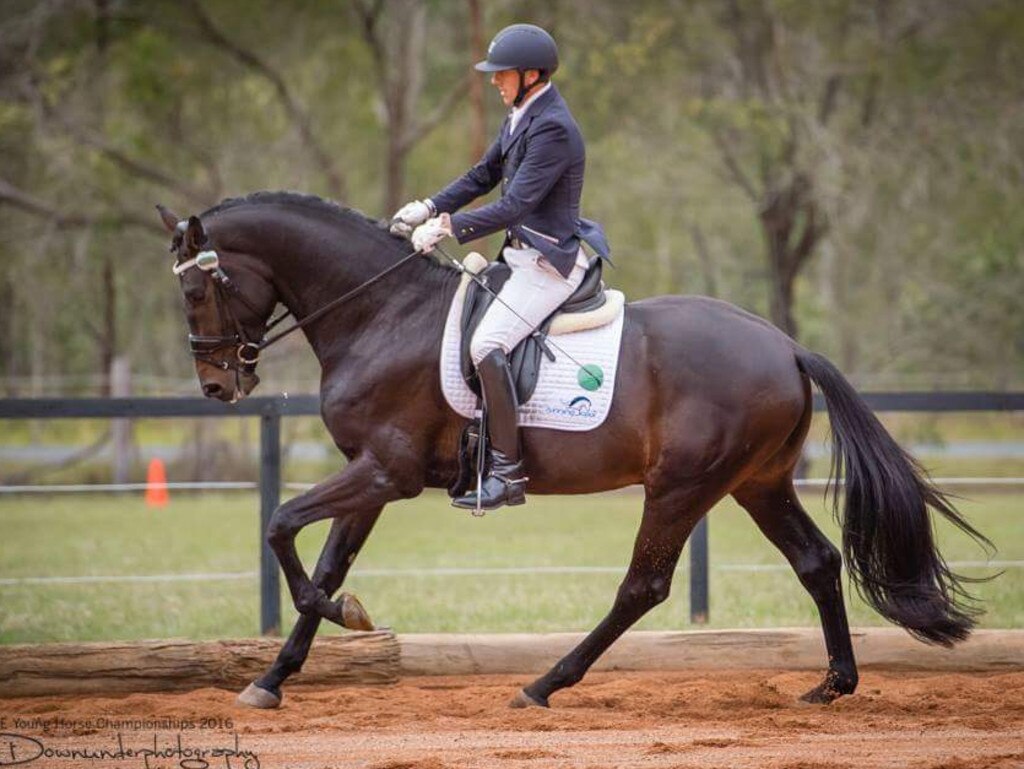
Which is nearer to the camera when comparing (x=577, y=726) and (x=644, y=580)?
(x=577, y=726)

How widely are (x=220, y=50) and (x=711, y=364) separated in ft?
59.8

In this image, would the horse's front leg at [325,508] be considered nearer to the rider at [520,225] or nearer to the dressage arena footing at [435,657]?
the rider at [520,225]

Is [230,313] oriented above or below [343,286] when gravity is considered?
below

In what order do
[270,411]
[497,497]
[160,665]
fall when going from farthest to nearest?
[270,411], [160,665], [497,497]

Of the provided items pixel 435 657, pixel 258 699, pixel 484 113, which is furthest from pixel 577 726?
pixel 484 113

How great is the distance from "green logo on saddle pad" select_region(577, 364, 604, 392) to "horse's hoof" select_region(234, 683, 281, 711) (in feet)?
6.64

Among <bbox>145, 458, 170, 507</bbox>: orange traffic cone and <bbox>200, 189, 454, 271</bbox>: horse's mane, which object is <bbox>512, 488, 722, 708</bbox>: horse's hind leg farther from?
<bbox>145, 458, 170, 507</bbox>: orange traffic cone

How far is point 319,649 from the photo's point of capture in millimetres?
7086

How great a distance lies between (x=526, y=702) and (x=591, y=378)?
1.50m

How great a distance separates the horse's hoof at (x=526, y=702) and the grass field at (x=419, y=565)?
7.05 feet

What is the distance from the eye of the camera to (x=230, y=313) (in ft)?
21.6

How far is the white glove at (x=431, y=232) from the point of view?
634 centimetres

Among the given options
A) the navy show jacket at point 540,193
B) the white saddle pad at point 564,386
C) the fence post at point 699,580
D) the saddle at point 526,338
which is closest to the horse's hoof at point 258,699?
the saddle at point 526,338

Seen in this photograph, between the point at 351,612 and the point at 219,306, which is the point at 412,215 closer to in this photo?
the point at 219,306
